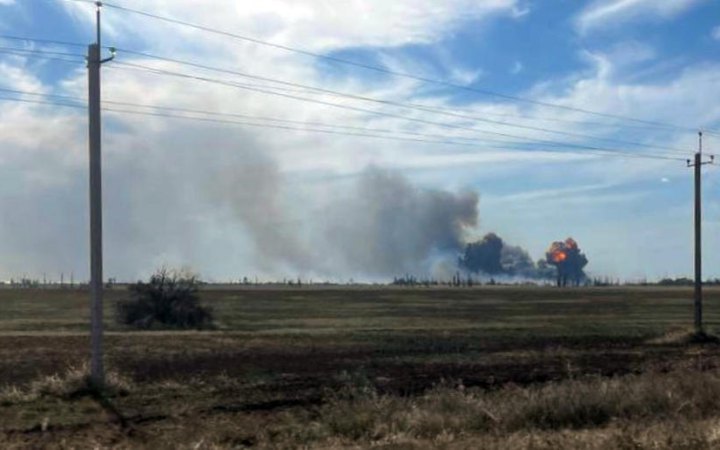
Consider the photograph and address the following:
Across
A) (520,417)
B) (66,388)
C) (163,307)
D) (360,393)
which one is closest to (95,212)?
(66,388)

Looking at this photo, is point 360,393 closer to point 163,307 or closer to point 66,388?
point 66,388

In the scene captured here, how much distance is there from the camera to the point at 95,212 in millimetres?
26906

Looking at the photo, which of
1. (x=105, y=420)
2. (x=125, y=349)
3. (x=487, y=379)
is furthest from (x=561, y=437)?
(x=125, y=349)

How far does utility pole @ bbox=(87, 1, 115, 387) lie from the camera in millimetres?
26641

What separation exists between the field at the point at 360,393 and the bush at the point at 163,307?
56.9ft

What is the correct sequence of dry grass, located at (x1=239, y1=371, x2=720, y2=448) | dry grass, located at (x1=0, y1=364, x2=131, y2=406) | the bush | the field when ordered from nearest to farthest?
dry grass, located at (x1=239, y1=371, x2=720, y2=448) < the field < dry grass, located at (x1=0, y1=364, x2=131, y2=406) < the bush

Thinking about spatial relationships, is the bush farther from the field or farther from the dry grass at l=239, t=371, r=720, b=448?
the dry grass at l=239, t=371, r=720, b=448

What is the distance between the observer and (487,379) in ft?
98.1

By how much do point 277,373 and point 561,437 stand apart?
16.3 metres

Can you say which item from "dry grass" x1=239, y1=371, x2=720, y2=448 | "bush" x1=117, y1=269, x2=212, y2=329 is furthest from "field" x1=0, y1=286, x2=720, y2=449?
"bush" x1=117, y1=269, x2=212, y2=329

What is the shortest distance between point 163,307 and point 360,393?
47125 millimetres

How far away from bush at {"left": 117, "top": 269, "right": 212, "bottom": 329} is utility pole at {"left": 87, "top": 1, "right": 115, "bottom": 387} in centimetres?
3903

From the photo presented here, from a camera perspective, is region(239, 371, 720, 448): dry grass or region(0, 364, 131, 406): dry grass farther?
region(0, 364, 131, 406): dry grass

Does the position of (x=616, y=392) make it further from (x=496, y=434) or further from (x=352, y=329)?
(x=352, y=329)
